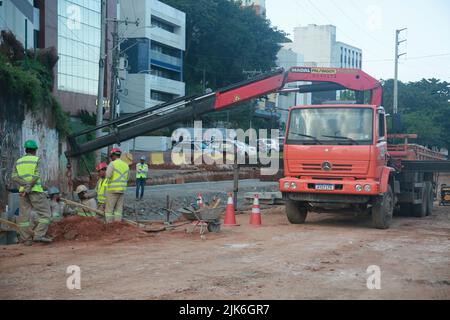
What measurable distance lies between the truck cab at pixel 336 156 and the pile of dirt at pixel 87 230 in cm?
382

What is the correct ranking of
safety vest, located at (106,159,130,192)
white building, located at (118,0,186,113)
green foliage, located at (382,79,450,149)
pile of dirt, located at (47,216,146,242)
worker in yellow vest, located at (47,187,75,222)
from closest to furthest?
pile of dirt, located at (47,216,146,242)
safety vest, located at (106,159,130,192)
worker in yellow vest, located at (47,187,75,222)
green foliage, located at (382,79,450,149)
white building, located at (118,0,186,113)

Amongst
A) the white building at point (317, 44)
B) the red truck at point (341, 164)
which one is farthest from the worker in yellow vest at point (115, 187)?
the white building at point (317, 44)

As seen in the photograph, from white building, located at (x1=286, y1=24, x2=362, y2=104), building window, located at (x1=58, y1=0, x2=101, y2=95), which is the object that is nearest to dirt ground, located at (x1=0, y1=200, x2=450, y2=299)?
building window, located at (x1=58, y1=0, x2=101, y2=95)

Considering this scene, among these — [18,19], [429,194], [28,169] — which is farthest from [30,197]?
[18,19]

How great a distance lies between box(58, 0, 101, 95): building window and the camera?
1540 inches

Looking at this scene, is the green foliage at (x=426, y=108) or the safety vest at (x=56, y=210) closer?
the safety vest at (x=56, y=210)

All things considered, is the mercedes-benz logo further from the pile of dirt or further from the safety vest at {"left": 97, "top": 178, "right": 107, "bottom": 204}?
the safety vest at {"left": 97, "top": 178, "right": 107, "bottom": 204}

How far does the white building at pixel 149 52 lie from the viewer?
54.3m

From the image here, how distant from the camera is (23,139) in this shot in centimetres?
1756

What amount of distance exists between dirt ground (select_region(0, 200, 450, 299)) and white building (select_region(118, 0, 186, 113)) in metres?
42.9

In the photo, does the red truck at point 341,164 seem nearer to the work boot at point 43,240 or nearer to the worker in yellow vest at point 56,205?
the worker in yellow vest at point 56,205

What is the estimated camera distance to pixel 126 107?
5512 cm

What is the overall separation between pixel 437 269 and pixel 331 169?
4.63 m
